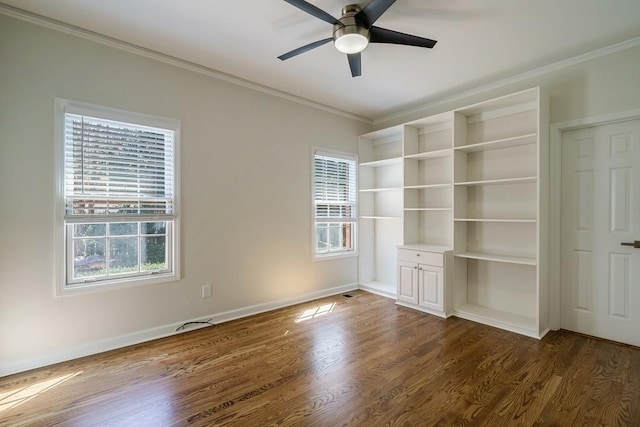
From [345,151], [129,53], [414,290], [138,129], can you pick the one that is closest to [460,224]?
[414,290]

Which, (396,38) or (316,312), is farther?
(316,312)

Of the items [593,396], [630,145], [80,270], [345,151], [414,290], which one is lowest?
[593,396]

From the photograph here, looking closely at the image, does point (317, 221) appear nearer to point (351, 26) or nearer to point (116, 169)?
point (116, 169)

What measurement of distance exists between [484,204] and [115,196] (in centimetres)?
408

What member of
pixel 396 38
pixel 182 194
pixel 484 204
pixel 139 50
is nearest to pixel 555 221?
pixel 484 204

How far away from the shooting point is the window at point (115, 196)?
8.42ft

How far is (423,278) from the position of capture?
377 cm

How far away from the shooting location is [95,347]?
8.69ft

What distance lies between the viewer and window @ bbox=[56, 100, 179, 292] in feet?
8.42

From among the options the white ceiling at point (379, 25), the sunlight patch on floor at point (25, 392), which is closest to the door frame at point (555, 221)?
the white ceiling at point (379, 25)

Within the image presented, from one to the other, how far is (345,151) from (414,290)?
7.54 ft

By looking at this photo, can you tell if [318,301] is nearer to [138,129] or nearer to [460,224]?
[460,224]

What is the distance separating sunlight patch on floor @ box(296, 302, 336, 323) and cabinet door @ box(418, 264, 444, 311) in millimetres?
1170

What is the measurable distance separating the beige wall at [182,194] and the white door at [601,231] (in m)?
2.74
